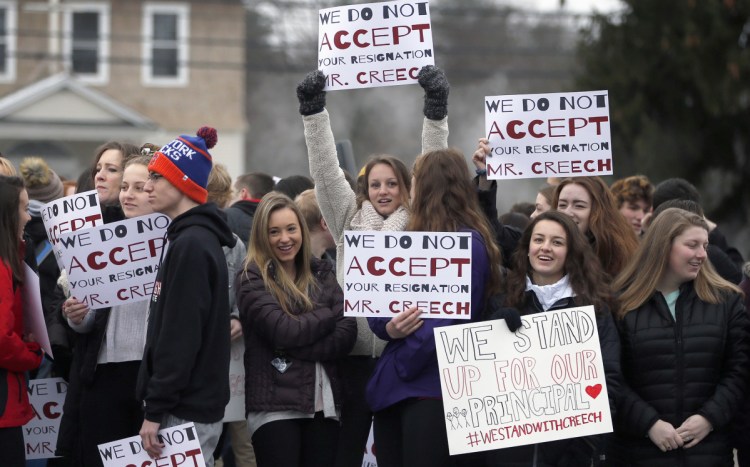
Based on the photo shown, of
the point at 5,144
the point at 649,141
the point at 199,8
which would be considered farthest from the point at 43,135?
the point at 649,141

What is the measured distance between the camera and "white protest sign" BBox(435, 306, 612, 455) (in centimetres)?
600

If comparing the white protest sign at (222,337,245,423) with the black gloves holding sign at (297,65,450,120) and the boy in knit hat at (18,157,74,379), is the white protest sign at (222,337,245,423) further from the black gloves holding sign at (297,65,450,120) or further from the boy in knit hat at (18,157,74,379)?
the black gloves holding sign at (297,65,450,120)

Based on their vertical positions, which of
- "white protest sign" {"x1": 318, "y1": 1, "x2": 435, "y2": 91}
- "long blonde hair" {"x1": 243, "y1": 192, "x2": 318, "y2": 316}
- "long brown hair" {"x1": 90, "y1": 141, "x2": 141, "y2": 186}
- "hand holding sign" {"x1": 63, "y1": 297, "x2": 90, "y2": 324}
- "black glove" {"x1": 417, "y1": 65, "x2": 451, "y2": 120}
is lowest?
"hand holding sign" {"x1": 63, "y1": 297, "x2": 90, "y2": 324}

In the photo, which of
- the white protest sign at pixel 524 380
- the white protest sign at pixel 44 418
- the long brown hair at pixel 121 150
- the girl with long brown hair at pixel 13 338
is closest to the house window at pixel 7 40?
the long brown hair at pixel 121 150

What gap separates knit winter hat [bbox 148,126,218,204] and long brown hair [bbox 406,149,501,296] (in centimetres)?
110

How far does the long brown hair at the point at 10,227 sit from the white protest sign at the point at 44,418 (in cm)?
96

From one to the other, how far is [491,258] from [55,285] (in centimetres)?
272

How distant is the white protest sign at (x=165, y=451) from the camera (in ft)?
18.5

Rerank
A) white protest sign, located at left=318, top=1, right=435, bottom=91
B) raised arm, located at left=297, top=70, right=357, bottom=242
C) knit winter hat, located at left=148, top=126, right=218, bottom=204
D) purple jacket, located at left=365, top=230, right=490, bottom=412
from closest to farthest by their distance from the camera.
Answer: knit winter hat, located at left=148, top=126, right=218, bottom=204
purple jacket, located at left=365, top=230, right=490, bottom=412
raised arm, located at left=297, top=70, right=357, bottom=242
white protest sign, located at left=318, top=1, right=435, bottom=91

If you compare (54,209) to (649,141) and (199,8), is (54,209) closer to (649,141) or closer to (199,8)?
(649,141)

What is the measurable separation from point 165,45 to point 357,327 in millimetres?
37673

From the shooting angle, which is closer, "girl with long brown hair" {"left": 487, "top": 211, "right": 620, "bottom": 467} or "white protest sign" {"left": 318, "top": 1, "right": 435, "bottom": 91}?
"girl with long brown hair" {"left": 487, "top": 211, "right": 620, "bottom": 467}

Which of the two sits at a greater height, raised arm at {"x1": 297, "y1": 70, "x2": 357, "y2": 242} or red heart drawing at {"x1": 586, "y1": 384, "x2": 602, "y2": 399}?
raised arm at {"x1": 297, "y1": 70, "x2": 357, "y2": 242}

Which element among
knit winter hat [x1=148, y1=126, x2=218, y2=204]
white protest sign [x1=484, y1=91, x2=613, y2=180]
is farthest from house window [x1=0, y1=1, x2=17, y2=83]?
knit winter hat [x1=148, y1=126, x2=218, y2=204]
